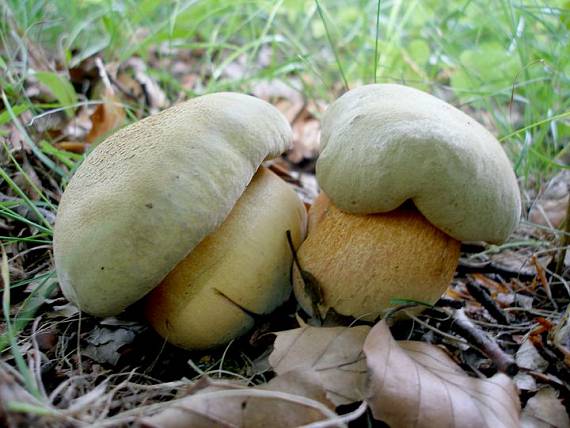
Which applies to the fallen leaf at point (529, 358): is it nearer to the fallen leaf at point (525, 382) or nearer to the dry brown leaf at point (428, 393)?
the fallen leaf at point (525, 382)

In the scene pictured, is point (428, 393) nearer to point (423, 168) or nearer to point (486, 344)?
point (486, 344)

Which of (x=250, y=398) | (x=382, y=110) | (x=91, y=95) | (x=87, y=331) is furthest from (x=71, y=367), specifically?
(x=91, y=95)

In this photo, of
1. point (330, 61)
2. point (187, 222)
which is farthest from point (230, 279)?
point (330, 61)

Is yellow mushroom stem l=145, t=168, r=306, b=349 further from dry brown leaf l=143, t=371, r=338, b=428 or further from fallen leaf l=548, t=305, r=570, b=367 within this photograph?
fallen leaf l=548, t=305, r=570, b=367

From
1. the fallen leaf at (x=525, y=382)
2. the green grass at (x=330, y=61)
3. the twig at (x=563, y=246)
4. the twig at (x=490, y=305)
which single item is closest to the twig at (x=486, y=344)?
the fallen leaf at (x=525, y=382)

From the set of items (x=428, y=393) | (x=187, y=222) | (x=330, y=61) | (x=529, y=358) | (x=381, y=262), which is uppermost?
(x=187, y=222)

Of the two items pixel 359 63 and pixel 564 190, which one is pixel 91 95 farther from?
pixel 564 190
